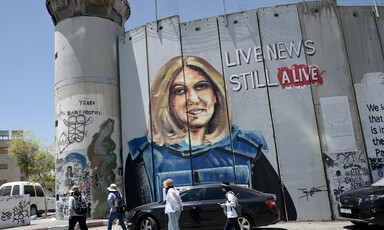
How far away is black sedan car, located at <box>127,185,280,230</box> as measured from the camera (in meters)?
8.17

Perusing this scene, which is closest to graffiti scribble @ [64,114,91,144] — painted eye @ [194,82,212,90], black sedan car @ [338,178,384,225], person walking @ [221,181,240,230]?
painted eye @ [194,82,212,90]

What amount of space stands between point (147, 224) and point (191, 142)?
470cm

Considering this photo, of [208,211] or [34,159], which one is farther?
[34,159]

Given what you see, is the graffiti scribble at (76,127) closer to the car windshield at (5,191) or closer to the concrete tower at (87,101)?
the concrete tower at (87,101)

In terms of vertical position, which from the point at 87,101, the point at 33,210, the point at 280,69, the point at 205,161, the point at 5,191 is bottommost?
the point at 33,210

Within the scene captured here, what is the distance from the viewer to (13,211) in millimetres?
14219

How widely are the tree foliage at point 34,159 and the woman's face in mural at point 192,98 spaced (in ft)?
37.9

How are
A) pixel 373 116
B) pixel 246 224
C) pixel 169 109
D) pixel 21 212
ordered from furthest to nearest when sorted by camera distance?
1. pixel 21 212
2. pixel 169 109
3. pixel 373 116
4. pixel 246 224

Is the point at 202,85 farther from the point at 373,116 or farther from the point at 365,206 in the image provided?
the point at 365,206

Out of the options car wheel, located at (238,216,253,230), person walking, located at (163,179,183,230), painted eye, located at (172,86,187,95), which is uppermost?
painted eye, located at (172,86,187,95)

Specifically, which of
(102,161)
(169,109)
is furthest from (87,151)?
(169,109)

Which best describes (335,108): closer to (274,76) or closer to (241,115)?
(274,76)

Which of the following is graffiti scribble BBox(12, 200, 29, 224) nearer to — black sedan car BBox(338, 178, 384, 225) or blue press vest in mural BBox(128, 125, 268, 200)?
blue press vest in mural BBox(128, 125, 268, 200)

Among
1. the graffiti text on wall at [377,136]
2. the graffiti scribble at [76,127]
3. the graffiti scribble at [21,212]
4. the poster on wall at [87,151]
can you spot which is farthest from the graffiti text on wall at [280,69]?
the graffiti scribble at [21,212]
